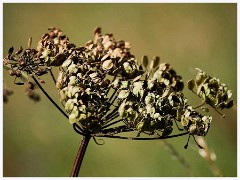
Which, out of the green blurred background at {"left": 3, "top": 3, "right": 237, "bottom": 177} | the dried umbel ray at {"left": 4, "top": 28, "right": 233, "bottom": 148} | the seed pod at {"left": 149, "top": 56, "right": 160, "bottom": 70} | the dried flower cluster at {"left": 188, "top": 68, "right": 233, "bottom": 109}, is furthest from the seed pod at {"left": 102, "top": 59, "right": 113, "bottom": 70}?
the green blurred background at {"left": 3, "top": 3, "right": 237, "bottom": 177}

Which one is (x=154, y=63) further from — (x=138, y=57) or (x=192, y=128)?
(x=138, y=57)

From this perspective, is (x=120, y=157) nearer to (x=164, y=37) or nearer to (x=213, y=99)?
(x=164, y=37)

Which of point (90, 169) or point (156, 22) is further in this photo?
point (156, 22)

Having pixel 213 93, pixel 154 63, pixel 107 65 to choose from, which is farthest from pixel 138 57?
pixel 107 65

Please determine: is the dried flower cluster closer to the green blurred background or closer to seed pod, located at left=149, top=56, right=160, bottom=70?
seed pod, located at left=149, top=56, right=160, bottom=70

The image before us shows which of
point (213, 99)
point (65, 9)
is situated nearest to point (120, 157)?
point (65, 9)

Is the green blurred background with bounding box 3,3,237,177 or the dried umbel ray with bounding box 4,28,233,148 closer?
the dried umbel ray with bounding box 4,28,233,148

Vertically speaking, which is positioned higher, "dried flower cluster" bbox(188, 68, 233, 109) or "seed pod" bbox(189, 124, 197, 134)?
"dried flower cluster" bbox(188, 68, 233, 109)
